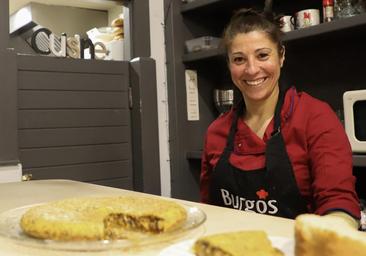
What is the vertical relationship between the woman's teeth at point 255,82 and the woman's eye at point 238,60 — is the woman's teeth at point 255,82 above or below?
below

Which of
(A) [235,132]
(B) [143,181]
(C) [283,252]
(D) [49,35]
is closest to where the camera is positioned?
(C) [283,252]

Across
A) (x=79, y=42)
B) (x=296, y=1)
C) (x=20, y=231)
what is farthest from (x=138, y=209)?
(x=296, y=1)

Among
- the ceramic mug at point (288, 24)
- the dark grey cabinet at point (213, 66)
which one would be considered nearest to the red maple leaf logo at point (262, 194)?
the dark grey cabinet at point (213, 66)

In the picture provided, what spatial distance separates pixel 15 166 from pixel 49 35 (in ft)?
2.05

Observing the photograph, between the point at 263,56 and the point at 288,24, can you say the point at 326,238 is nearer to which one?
the point at 263,56

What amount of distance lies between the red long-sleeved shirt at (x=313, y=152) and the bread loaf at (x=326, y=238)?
0.59m

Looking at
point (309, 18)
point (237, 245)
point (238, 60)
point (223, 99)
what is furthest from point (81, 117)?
point (237, 245)

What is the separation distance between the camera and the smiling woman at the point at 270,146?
1.07m

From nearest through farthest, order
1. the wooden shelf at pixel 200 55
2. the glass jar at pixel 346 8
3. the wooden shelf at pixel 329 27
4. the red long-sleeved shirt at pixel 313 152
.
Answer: the red long-sleeved shirt at pixel 313 152 < the wooden shelf at pixel 329 27 < the glass jar at pixel 346 8 < the wooden shelf at pixel 200 55

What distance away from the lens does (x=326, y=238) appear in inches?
16.0

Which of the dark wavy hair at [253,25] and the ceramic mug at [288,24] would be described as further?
the ceramic mug at [288,24]

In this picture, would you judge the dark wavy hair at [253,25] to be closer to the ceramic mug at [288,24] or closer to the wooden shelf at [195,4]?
the ceramic mug at [288,24]

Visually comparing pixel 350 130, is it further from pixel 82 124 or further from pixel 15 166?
pixel 15 166

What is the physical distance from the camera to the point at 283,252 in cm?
46
